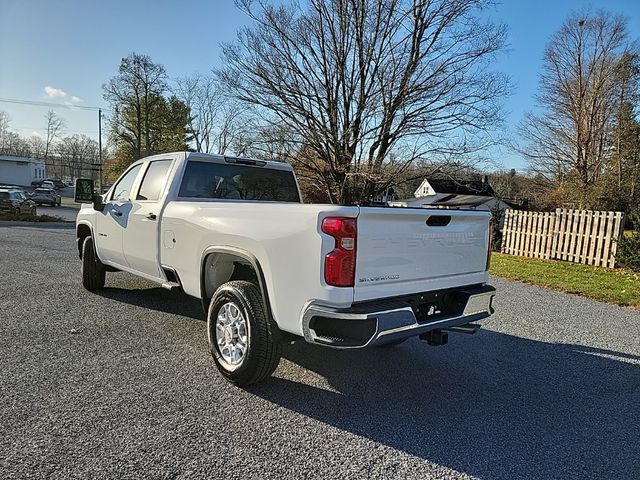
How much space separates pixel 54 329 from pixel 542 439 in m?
4.68

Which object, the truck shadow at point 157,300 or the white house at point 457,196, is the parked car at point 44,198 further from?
the truck shadow at point 157,300

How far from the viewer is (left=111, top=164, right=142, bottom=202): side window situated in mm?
5836

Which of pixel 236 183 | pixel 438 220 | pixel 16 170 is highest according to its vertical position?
pixel 16 170

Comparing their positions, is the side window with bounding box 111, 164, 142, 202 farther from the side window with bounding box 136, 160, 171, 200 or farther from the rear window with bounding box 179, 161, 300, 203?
the rear window with bounding box 179, 161, 300, 203

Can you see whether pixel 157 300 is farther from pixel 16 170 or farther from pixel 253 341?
pixel 16 170

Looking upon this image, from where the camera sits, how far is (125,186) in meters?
6.03

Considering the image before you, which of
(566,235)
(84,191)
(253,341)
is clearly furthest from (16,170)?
(253,341)

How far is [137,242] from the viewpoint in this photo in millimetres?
5188

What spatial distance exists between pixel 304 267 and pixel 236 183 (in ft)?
8.39

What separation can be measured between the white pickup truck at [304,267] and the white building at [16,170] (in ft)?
248

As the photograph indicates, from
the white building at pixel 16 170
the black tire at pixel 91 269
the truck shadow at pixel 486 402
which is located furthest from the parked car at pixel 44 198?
the white building at pixel 16 170

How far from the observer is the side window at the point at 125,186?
5836 mm

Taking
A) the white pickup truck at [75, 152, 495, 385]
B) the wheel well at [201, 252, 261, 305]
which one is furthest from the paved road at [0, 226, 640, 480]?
the wheel well at [201, 252, 261, 305]

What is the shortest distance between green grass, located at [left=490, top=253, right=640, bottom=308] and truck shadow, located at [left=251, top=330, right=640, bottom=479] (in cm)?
407
